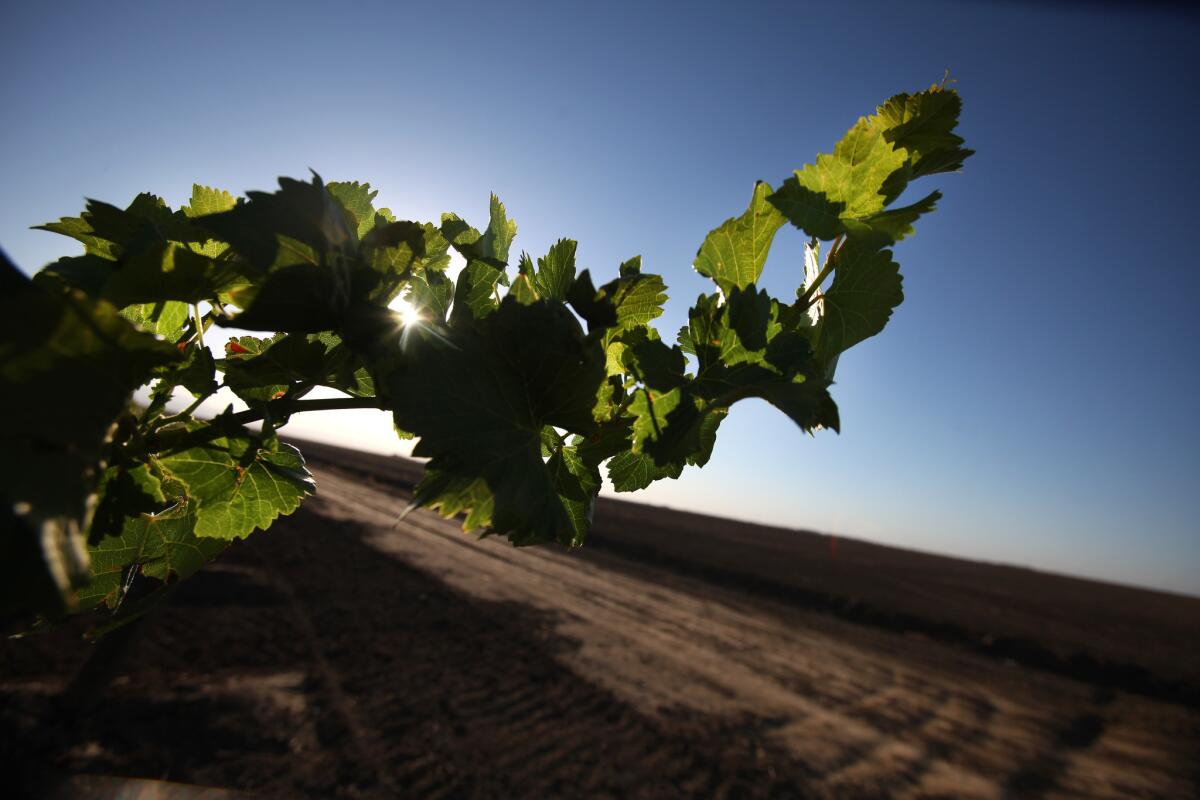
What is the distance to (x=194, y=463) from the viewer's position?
0.78 meters

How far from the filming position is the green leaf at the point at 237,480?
767 mm

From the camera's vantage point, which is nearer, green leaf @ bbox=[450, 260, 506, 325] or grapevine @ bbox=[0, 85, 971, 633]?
grapevine @ bbox=[0, 85, 971, 633]

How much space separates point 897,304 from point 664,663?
46.8 ft

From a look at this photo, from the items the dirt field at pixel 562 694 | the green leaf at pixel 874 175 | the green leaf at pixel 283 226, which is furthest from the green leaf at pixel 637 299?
the dirt field at pixel 562 694

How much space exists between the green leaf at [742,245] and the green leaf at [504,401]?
0.60 feet

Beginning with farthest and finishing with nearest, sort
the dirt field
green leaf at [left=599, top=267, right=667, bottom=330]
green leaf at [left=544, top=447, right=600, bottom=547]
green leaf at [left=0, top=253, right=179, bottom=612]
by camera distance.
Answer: the dirt field → green leaf at [left=544, top=447, right=600, bottom=547] → green leaf at [left=599, top=267, right=667, bottom=330] → green leaf at [left=0, top=253, right=179, bottom=612]

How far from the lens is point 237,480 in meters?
0.84

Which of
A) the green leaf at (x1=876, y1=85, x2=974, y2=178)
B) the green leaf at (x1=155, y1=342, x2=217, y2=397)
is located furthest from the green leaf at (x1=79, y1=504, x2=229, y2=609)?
the green leaf at (x1=876, y1=85, x2=974, y2=178)

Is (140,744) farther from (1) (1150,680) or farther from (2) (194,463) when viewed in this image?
(1) (1150,680)

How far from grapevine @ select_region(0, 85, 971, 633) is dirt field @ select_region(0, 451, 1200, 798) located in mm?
9047

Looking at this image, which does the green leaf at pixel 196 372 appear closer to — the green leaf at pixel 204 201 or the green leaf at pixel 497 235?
the green leaf at pixel 204 201

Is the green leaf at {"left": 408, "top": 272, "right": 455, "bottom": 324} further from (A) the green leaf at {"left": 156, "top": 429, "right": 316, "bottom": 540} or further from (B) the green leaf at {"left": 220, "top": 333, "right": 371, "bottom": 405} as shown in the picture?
(A) the green leaf at {"left": 156, "top": 429, "right": 316, "bottom": 540}

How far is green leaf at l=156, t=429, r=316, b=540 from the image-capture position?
77cm

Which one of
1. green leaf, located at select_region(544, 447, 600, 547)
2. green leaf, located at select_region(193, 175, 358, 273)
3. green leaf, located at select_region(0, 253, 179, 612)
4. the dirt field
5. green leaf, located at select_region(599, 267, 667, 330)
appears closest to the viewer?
green leaf, located at select_region(0, 253, 179, 612)
